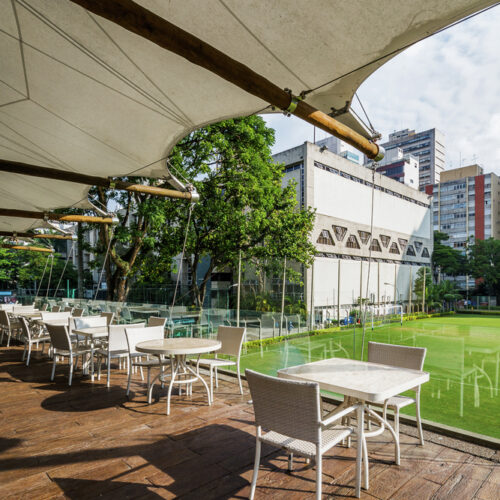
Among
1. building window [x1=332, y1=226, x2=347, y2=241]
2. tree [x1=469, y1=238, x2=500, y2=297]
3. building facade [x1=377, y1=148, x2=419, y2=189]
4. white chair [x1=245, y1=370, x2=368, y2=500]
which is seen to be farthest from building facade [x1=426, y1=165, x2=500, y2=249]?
white chair [x1=245, y1=370, x2=368, y2=500]

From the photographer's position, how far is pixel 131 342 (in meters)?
5.07

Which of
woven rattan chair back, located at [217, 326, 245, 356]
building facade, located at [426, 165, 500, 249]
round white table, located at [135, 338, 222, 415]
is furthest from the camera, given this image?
building facade, located at [426, 165, 500, 249]

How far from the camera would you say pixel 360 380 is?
2867mm

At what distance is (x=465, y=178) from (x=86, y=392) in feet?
276

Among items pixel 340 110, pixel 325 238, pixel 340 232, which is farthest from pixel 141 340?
pixel 340 232

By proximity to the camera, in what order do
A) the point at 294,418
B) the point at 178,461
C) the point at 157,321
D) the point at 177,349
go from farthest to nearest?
the point at 157,321 → the point at 177,349 → the point at 178,461 → the point at 294,418

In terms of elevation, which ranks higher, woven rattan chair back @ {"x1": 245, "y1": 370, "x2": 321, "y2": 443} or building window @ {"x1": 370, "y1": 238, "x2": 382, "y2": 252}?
building window @ {"x1": 370, "y1": 238, "x2": 382, "y2": 252}

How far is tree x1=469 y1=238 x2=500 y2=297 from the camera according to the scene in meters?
47.7

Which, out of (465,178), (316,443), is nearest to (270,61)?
(316,443)

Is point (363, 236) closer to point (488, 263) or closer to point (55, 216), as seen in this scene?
point (55, 216)

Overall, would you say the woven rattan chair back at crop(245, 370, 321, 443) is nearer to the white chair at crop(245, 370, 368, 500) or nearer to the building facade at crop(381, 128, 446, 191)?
the white chair at crop(245, 370, 368, 500)

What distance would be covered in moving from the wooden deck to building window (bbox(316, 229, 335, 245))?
22171 mm

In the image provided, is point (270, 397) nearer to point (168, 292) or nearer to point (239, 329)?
point (239, 329)

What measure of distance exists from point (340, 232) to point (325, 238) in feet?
7.12
